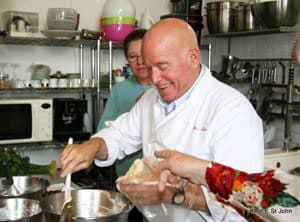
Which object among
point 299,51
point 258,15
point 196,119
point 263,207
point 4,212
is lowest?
point 4,212

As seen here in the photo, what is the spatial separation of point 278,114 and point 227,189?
7.69ft

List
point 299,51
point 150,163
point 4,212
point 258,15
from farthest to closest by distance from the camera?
point 258,15
point 4,212
point 150,163
point 299,51

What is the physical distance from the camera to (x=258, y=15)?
2.78 m

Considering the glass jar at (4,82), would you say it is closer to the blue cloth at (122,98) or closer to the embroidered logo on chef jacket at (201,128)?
the blue cloth at (122,98)

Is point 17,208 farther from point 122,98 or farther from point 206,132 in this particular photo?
point 122,98

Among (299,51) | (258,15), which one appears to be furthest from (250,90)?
(299,51)

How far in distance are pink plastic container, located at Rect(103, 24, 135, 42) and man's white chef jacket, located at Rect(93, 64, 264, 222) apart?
164cm

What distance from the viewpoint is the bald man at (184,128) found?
1191 mm

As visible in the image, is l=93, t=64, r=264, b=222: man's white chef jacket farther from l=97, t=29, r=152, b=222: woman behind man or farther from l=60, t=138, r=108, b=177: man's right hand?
l=97, t=29, r=152, b=222: woman behind man

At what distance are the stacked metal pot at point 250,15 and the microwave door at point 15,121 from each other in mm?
1587

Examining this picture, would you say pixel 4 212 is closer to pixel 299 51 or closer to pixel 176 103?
pixel 176 103

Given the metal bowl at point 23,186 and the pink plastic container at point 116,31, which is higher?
the pink plastic container at point 116,31

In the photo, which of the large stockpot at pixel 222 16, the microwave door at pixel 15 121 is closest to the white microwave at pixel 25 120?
the microwave door at pixel 15 121

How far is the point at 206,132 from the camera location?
1.30m
